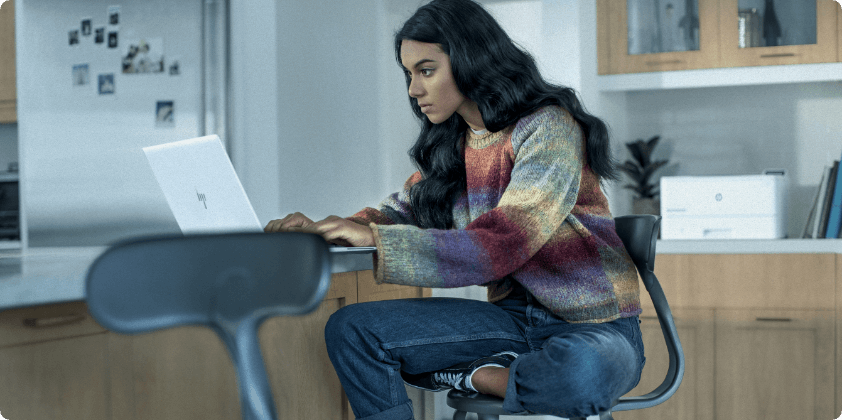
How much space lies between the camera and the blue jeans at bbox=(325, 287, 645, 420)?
921 mm

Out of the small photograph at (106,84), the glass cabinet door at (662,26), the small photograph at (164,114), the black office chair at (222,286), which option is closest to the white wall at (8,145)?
the small photograph at (106,84)

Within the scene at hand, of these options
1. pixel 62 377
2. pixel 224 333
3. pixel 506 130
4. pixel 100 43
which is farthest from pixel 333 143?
pixel 224 333

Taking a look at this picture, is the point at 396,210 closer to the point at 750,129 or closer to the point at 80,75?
the point at 80,75

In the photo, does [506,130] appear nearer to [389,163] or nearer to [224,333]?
[224,333]

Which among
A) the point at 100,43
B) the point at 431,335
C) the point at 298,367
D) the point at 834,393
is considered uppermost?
the point at 100,43

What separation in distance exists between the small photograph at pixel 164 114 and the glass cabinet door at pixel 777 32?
2.02 m

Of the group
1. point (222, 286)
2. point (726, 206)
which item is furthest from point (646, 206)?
point (222, 286)

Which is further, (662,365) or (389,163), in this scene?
(389,163)

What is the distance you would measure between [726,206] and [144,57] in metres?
2.15

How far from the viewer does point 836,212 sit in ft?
7.82

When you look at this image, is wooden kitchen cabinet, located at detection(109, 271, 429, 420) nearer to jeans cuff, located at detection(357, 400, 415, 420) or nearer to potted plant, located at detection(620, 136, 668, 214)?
jeans cuff, located at detection(357, 400, 415, 420)

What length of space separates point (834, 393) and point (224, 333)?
8.14 ft

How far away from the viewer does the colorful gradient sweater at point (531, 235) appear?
0.93 metres

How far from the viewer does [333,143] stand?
2.82 meters
